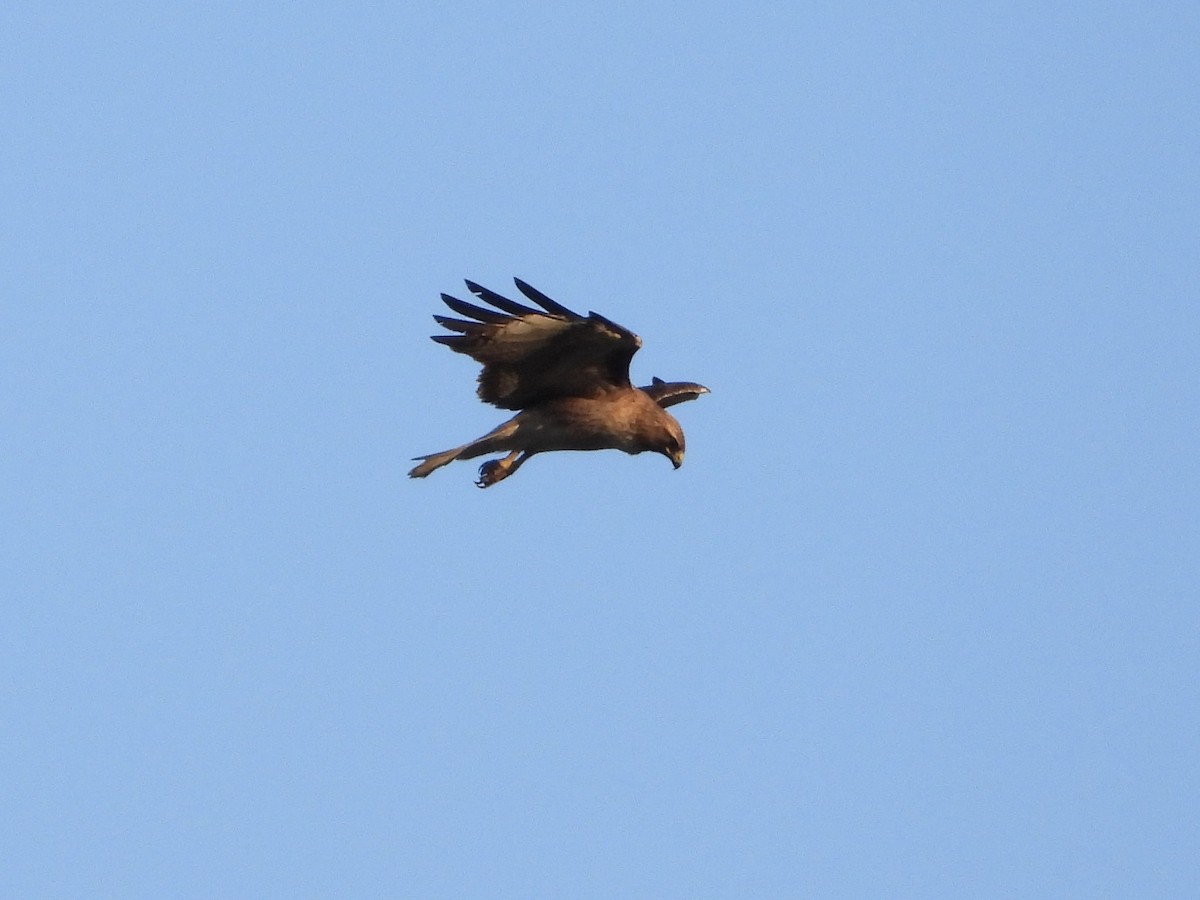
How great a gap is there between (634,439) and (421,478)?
1.45 m

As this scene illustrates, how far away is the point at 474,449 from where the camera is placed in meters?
14.6

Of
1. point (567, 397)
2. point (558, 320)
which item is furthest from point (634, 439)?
point (558, 320)

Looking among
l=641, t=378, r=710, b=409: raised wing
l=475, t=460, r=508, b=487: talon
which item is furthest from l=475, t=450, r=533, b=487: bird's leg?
l=641, t=378, r=710, b=409: raised wing

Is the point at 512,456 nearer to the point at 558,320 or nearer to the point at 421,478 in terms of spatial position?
the point at 421,478

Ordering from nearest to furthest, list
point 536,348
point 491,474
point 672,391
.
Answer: point 536,348, point 491,474, point 672,391

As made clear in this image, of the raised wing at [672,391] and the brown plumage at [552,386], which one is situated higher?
the raised wing at [672,391]

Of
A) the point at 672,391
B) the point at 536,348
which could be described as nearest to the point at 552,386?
the point at 536,348

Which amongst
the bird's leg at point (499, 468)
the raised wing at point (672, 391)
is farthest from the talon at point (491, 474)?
the raised wing at point (672, 391)

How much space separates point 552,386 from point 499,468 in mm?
796

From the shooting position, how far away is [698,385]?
1628cm

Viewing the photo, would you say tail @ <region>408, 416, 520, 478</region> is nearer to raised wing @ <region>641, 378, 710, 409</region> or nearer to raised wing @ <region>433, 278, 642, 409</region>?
raised wing @ <region>433, 278, 642, 409</region>

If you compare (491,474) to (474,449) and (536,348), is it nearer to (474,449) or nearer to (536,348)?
(474,449)

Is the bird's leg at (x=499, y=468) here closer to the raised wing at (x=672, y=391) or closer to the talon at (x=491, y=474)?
the talon at (x=491, y=474)

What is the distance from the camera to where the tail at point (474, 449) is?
47.4 ft
